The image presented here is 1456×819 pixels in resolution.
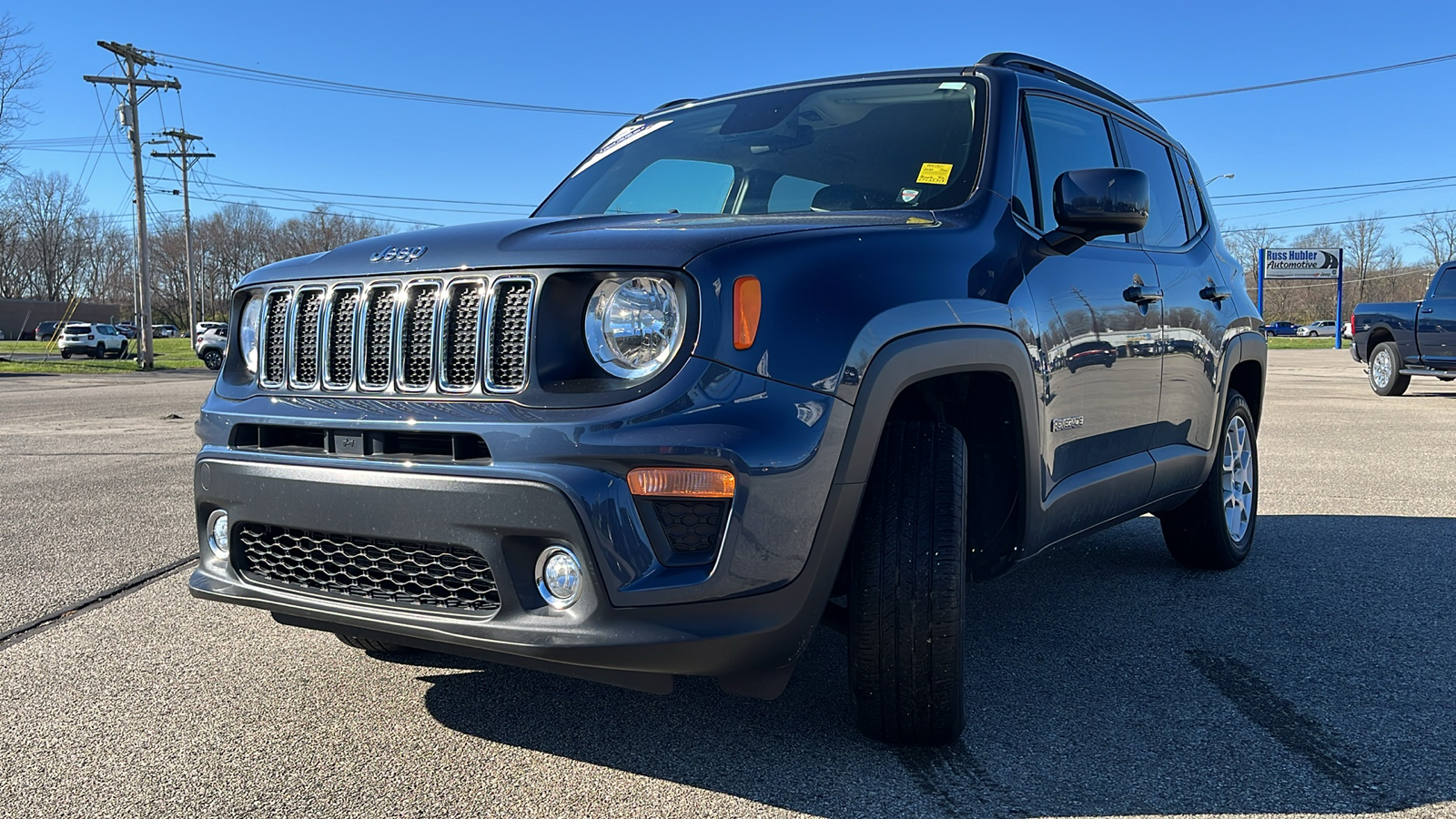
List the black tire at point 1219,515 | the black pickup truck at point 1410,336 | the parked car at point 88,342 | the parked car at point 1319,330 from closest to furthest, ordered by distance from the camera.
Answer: the black tire at point 1219,515
the black pickup truck at point 1410,336
the parked car at point 88,342
the parked car at point 1319,330

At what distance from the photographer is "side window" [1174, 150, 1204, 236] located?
4.90m

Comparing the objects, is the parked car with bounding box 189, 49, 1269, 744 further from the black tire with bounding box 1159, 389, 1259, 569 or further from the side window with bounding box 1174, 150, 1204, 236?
the side window with bounding box 1174, 150, 1204, 236

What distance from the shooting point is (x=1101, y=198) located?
322 cm

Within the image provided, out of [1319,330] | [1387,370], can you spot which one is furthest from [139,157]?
[1319,330]

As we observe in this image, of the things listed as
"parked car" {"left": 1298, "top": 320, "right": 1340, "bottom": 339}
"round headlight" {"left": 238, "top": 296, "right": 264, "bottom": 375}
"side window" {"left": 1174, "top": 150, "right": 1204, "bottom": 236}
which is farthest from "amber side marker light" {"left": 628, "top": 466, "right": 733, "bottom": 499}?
"parked car" {"left": 1298, "top": 320, "right": 1340, "bottom": 339}

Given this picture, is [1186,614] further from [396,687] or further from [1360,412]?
[1360,412]

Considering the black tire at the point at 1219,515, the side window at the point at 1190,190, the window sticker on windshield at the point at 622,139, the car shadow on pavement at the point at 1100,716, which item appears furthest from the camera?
the side window at the point at 1190,190

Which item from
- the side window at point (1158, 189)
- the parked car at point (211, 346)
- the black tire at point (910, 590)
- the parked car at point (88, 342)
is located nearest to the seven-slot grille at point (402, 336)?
the black tire at point (910, 590)

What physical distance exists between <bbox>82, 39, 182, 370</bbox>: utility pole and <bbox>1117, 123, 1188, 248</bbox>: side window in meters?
36.6

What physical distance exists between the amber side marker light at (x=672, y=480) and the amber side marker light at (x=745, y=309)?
274 millimetres

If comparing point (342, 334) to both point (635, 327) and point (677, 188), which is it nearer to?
point (635, 327)

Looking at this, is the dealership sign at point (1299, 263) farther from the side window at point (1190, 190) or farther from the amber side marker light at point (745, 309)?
the amber side marker light at point (745, 309)

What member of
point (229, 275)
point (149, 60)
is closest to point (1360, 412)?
point (149, 60)

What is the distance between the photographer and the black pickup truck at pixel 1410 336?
50.0 ft
